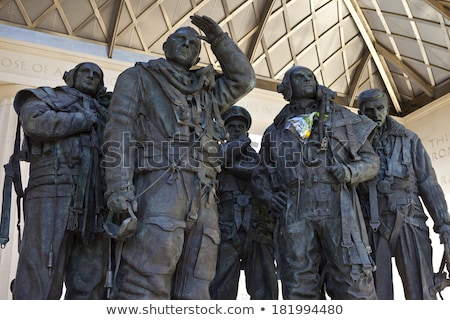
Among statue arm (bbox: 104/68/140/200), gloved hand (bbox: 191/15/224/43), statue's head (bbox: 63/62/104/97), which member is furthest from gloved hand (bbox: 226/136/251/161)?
statue arm (bbox: 104/68/140/200)

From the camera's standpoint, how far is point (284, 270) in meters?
4.88

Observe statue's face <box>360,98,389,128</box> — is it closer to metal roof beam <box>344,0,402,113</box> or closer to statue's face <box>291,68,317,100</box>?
statue's face <box>291,68,317,100</box>

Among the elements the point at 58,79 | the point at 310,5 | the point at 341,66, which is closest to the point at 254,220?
the point at 58,79

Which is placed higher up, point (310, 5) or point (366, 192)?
point (310, 5)

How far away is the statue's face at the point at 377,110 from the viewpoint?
20.4 feet

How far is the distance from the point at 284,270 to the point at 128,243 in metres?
1.45

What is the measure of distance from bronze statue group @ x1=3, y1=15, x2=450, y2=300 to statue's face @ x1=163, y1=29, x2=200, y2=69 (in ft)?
0.04

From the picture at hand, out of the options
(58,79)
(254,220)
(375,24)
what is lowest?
(254,220)

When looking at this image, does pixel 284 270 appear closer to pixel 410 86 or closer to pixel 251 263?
pixel 251 263

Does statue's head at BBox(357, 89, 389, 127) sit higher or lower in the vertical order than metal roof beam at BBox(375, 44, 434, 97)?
lower

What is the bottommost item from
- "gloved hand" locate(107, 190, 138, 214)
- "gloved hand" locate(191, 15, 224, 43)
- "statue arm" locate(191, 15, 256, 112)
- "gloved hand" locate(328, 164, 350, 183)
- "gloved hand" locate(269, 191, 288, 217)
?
"gloved hand" locate(107, 190, 138, 214)

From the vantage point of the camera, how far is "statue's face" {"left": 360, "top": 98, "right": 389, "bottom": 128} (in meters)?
6.22
